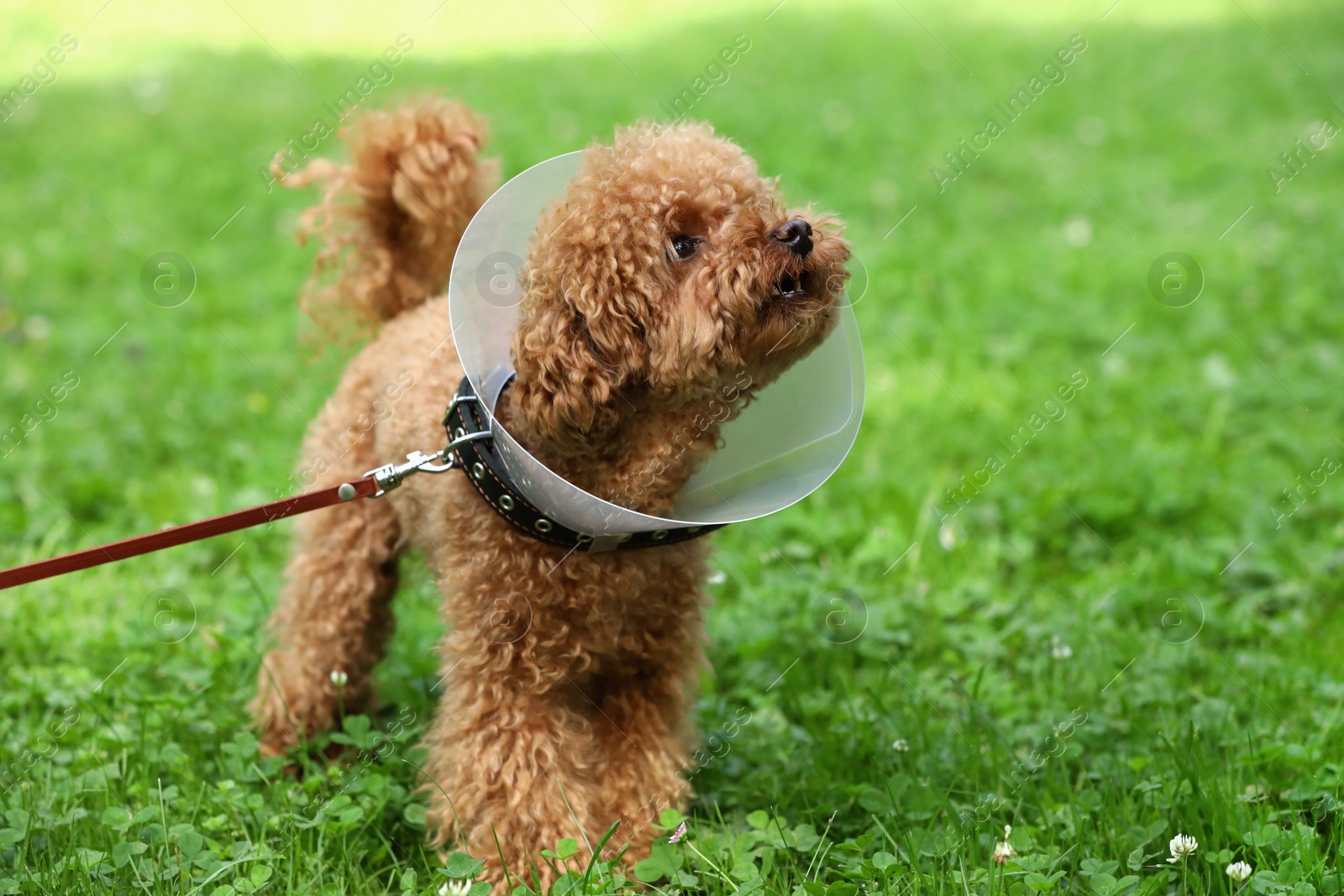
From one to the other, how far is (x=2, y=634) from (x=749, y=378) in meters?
Result: 2.55

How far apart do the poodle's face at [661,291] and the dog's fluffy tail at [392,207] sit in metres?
0.84

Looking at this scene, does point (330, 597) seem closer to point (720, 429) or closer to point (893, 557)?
point (720, 429)

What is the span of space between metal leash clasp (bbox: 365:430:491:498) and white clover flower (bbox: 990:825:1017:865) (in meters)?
1.30

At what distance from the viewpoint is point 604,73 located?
1091cm

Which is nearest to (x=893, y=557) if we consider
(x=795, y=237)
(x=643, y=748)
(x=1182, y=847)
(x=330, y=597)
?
(x=643, y=748)

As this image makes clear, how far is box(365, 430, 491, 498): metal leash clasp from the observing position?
7.61ft

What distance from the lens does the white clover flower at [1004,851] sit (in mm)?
2182

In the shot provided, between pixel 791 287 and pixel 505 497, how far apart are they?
2.35 feet

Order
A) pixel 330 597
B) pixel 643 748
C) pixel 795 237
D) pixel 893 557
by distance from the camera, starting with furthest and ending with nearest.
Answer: pixel 893 557, pixel 330 597, pixel 643 748, pixel 795 237

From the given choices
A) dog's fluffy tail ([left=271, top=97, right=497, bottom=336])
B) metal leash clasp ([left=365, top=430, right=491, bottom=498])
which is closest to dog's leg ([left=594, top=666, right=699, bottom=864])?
metal leash clasp ([left=365, top=430, right=491, bottom=498])

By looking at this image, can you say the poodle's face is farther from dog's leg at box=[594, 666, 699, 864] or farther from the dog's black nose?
dog's leg at box=[594, 666, 699, 864]

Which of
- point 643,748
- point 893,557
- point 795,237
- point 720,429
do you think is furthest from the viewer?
point 893,557

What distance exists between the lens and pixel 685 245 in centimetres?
228

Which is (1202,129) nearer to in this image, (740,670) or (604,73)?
(604,73)
